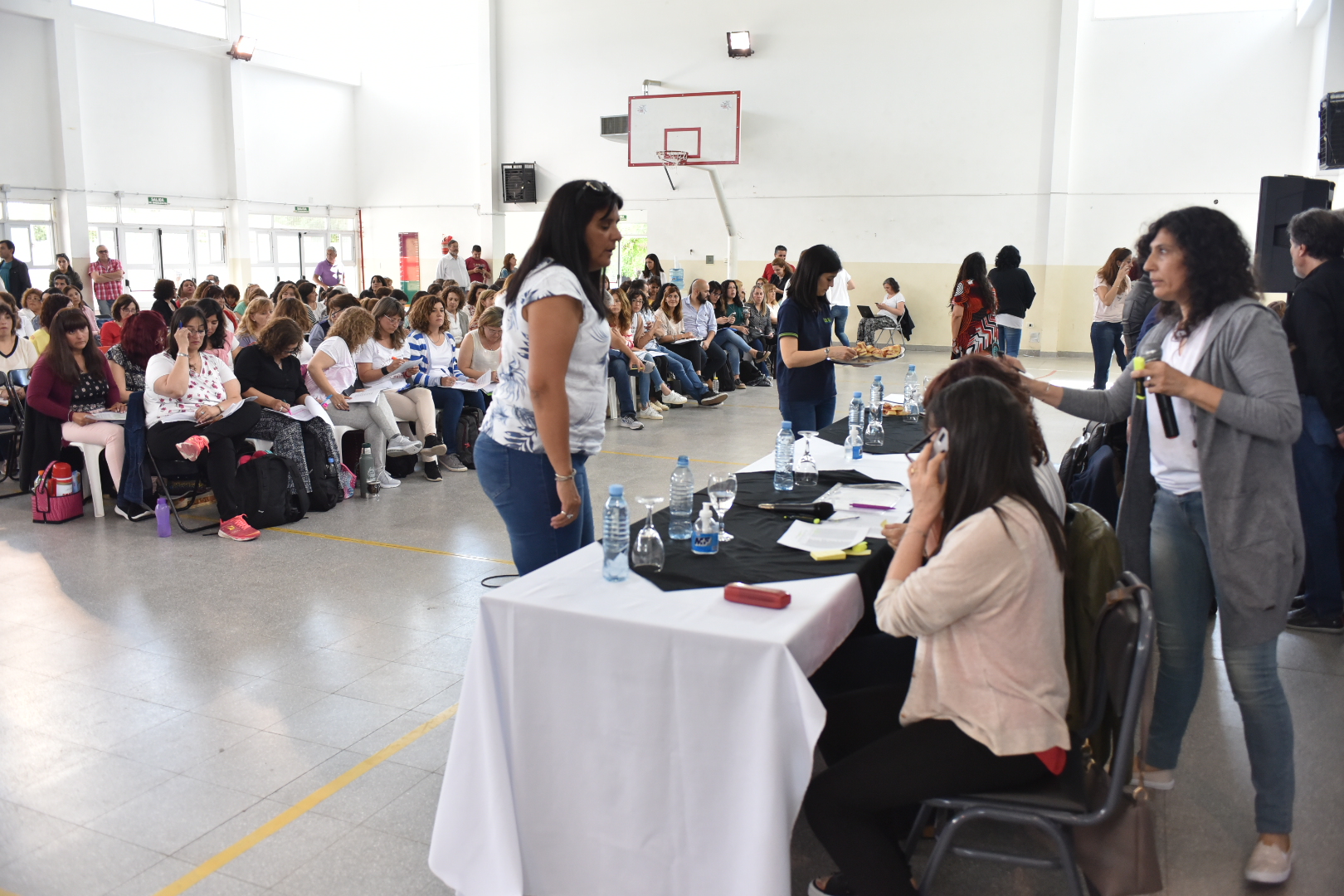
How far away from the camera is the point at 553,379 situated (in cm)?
233

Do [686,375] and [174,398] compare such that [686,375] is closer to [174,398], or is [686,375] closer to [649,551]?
[174,398]

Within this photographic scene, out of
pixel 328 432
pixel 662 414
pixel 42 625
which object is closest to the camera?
pixel 42 625

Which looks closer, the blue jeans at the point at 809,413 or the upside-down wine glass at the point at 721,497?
the upside-down wine glass at the point at 721,497

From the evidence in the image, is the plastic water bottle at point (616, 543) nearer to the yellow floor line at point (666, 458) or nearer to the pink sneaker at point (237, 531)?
the pink sneaker at point (237, 531)

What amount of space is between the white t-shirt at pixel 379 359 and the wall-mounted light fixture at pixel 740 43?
1078 centimetres

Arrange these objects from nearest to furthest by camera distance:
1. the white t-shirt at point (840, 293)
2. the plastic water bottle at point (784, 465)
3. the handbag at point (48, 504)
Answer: the plastic water bottle at point (784, 465) < the handbag at point (48, 504) < the white t-shirt at point (840, 293)

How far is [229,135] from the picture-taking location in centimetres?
1666

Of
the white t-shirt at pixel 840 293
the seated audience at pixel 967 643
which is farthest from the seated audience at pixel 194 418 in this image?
the white t-shirt at pixel 840 293

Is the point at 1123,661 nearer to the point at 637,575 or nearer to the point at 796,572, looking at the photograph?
the point at 796,572

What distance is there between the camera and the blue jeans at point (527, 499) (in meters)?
2.49

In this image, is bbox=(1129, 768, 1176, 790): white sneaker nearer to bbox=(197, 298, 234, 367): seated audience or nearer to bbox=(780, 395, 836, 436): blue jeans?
bbox=(780, 395, 836, 436): blue jeans

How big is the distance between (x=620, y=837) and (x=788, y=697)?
0.47m

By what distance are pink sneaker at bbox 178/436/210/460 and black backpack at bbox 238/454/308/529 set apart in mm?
277

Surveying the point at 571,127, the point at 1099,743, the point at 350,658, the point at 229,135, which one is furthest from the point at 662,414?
the point at 229,135
